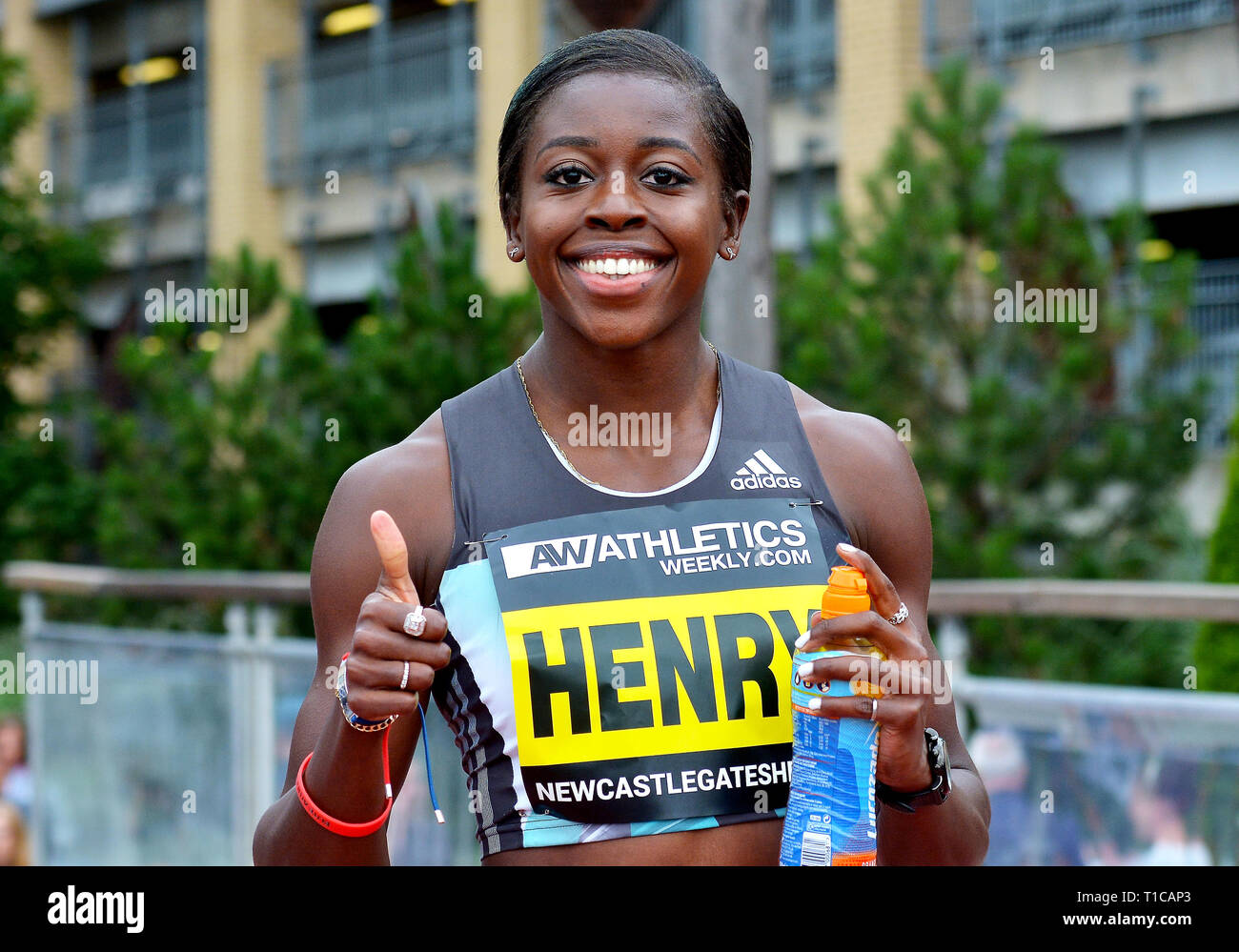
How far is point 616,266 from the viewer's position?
2.12 metres

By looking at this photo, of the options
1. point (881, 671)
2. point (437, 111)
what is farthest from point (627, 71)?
point (437, 111)

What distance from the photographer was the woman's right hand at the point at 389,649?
183 cm

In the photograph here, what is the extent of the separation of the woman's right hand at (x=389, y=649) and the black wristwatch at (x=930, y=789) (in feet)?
2.06

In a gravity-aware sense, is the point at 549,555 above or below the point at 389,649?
above

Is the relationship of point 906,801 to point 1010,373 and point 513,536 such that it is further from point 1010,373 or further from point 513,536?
point 1010,373

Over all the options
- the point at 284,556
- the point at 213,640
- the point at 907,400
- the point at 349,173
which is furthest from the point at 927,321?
the point at 349,173

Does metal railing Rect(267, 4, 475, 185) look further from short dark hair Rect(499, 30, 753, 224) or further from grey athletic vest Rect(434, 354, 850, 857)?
grey athletic vest Rect(434, 354, 850, 857)

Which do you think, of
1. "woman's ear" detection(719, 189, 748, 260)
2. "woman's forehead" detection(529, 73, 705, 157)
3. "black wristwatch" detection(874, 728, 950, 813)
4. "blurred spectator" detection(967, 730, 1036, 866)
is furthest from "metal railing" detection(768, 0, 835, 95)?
"black wristwatch" detection(874, 728, 950, 813)

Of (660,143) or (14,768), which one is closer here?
(660,143)

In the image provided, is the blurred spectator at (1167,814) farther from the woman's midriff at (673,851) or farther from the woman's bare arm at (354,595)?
the woman's bare arm at (354,595)

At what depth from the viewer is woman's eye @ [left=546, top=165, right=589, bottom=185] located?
6.96 feet

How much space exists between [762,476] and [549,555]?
34cm
